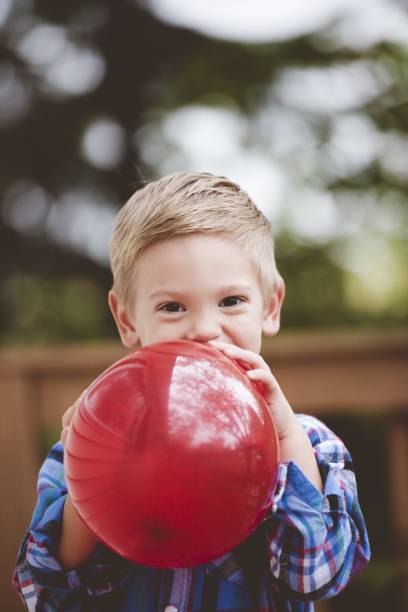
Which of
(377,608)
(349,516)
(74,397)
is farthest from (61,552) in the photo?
(377,608)

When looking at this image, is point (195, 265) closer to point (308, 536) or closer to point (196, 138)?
point (308, 536)

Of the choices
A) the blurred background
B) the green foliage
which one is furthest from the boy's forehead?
A: the green foliage

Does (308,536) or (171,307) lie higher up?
(171,307)

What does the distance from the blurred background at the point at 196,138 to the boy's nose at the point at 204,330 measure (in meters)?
3.74

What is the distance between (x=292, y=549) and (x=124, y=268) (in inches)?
29.1

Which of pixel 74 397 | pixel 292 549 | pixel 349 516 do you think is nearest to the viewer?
pixel 292 549

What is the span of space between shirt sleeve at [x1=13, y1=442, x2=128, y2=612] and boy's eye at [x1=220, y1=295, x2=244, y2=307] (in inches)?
22.7

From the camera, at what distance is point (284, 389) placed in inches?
130

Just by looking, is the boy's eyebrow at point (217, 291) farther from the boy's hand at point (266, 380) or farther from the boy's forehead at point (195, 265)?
the boy's hand at point (266, 380)

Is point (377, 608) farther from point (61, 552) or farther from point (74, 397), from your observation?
point (61, 552)

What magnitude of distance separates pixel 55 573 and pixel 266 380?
0.63 metres

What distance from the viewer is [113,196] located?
19.4 ft

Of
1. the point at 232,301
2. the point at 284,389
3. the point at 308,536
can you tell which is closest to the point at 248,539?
the point at 308,536

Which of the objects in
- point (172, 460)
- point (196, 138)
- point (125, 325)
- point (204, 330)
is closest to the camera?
point (172, 460)
